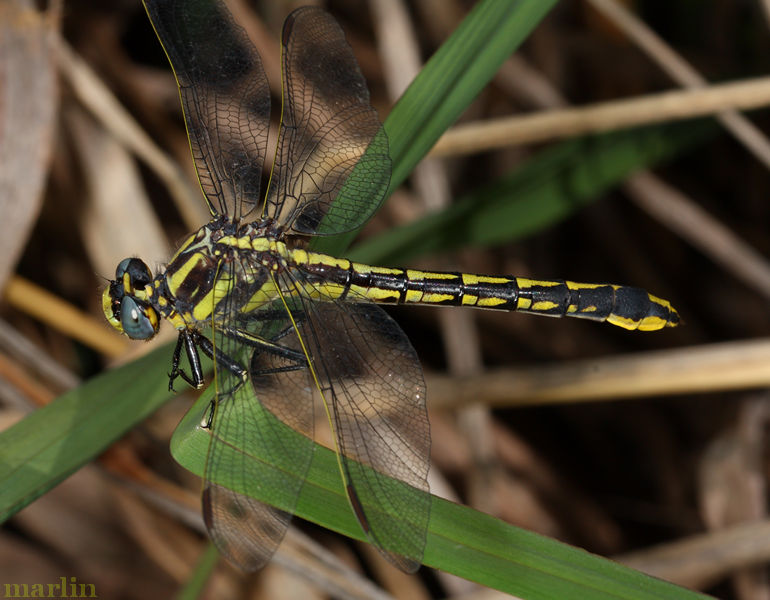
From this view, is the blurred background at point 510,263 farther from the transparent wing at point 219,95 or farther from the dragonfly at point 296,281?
the transparent wing at point 219,95

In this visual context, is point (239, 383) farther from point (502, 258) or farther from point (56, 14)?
point (502, 258)

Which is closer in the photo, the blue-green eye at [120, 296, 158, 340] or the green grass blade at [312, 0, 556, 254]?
the green grass blade at [312, 0, 556, 254]

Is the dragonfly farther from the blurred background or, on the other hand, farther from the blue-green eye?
the blurred background

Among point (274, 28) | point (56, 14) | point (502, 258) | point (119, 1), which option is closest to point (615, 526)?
point (502, 258)

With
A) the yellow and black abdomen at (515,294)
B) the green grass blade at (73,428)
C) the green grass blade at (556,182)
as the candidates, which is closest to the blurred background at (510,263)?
the green grass blade at (556,182)

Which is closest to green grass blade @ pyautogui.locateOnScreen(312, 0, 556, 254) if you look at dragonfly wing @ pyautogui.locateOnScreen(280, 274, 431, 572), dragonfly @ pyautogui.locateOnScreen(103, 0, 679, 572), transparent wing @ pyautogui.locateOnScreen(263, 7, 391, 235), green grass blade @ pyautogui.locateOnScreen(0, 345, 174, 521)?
dragonfly @ pyautogui.locateOnScreen(103, 0, 679, 572)

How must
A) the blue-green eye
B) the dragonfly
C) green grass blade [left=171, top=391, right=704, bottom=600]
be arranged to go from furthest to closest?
the blue-green eye < the dragonfly < green grass blade [left=171, top=391, right=704, bottom=600]
